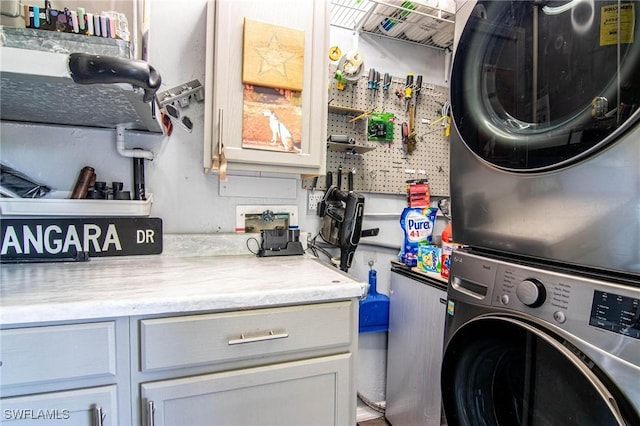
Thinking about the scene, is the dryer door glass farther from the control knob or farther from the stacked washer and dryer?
the control knob

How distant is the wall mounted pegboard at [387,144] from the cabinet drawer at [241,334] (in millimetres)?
819

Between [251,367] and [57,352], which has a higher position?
[57,352]

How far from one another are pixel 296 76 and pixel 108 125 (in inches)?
30.0

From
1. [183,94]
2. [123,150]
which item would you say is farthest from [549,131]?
[123,150]

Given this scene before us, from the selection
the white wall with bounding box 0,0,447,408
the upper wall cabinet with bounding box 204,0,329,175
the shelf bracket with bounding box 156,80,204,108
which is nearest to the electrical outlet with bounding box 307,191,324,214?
the white wall with bounding box 0,0,447,408

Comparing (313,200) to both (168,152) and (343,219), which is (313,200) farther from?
(168,152)

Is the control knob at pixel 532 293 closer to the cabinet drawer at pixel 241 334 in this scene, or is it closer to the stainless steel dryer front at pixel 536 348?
the stainless steel dryer front at pixel 536 348

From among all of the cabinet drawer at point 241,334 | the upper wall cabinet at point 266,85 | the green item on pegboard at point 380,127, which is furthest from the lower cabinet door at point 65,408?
the green item on pegboard at point 380,127

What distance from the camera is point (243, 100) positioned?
1153 millimetres

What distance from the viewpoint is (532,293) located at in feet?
2.21

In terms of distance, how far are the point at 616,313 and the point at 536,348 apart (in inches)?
7.1

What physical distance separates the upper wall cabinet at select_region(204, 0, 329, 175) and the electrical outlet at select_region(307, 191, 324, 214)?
320 millimetres

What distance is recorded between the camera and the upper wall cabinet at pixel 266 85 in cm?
113

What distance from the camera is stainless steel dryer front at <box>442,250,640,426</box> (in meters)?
0.55
